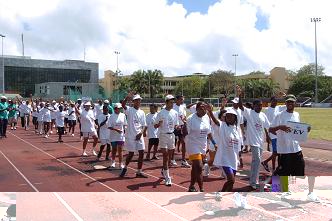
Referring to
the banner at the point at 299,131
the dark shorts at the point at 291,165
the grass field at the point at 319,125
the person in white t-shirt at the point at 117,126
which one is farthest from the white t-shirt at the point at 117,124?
the grass field at the point at 319,125

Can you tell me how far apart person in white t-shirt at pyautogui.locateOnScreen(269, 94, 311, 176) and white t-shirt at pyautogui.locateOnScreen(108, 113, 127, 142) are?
426cm

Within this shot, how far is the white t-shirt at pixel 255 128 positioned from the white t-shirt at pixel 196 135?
52.1 inches

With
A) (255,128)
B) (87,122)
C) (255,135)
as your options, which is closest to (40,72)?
(87,122)

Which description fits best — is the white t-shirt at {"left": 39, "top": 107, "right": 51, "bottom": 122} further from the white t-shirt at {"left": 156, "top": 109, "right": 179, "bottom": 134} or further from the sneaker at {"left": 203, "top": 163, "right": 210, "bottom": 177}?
the white t-shirt at {"left": 156, "top": 109, "right": 179, "bottom": 134}

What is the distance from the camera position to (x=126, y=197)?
770cm

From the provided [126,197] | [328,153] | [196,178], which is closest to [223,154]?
[196,178]

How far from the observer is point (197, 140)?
856cm

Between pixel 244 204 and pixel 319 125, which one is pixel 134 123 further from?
pixel 319 125

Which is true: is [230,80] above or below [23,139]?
above

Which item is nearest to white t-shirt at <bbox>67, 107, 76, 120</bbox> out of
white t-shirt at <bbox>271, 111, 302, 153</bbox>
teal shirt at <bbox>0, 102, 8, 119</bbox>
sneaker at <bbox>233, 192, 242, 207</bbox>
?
teal shirt at <bbox>0, 102, 8, 119</bbox>

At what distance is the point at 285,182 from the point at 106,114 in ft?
22.3

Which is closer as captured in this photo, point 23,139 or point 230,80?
point 23,139

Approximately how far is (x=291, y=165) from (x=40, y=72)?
370ft

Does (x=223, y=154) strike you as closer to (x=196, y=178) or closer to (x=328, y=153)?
(x=196, y=178)
